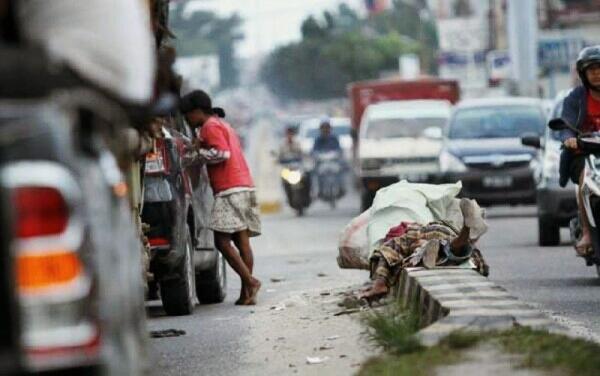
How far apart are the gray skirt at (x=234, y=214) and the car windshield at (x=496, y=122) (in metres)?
14.7

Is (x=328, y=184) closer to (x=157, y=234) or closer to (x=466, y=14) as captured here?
(x=157, y=234)

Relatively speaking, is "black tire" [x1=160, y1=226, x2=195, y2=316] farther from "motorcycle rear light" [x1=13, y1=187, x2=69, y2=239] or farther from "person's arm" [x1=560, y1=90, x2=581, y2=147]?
"motorcycle rear light" [x1=13, y1=187, x2=69, y2=239]

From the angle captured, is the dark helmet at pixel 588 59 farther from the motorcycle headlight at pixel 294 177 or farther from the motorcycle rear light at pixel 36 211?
the motorcycle headlight at pixel 294 177

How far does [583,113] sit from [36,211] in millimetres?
10755

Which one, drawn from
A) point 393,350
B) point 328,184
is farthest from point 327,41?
point 393,350

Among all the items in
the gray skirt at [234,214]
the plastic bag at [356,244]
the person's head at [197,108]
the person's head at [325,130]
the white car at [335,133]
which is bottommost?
the white car at [335,133]

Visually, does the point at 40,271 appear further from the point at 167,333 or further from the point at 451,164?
the point at 451,164

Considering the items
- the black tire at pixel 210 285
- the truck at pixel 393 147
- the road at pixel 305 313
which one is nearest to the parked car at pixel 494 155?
the truck at pixel 393 147

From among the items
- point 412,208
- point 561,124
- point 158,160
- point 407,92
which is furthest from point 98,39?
point 407,92

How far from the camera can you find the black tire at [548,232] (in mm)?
21125

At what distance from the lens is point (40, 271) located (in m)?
4.58

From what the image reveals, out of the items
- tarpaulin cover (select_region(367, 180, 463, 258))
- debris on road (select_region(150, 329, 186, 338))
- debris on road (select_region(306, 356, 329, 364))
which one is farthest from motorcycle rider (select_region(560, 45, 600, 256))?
debris on road (select_region(306, 356, 329, 364))

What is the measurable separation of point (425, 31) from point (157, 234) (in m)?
148

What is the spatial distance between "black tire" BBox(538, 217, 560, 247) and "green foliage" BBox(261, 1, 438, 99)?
111m
